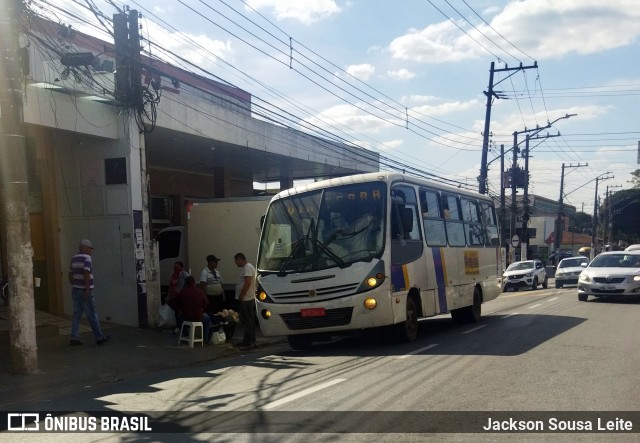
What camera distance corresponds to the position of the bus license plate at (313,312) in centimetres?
1166

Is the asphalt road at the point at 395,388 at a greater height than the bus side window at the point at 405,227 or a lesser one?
lesser

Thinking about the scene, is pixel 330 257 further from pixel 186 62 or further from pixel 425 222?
pixel 186 62

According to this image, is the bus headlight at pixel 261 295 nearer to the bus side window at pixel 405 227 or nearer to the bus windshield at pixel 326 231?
the bus windshield at pixel 326 231

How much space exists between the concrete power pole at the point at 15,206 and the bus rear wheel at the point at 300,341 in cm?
459

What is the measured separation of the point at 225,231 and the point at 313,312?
252 inches

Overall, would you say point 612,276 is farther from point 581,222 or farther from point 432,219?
point 581,222

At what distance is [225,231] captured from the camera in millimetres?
17547

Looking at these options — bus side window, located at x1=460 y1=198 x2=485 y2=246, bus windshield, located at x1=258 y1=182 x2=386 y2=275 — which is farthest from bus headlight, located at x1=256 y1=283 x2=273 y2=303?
bus side window, located at x1=460 y1=198 x2=485 y2=246

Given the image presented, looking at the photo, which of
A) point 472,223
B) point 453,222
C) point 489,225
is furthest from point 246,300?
point 489,225

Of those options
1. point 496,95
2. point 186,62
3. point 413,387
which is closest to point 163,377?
point 413,387

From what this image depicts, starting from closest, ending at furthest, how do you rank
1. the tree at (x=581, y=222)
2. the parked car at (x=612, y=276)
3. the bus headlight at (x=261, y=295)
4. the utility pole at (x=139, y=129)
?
the bus headlight at (x=261, y=295) → the utility pole at (x=139, y=129) → the parked car at (x=612, y=276) → the tree at (x=581, y=222)

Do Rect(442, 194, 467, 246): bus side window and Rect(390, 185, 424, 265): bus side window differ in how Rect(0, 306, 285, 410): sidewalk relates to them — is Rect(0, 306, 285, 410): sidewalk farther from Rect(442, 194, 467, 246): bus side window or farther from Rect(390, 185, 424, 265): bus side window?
Rect(442, 194, 467, 246): bus side window

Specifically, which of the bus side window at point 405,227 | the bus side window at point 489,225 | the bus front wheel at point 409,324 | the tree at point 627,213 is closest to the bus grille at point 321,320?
the bus side window at point 405,227

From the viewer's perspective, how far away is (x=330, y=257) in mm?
11844
